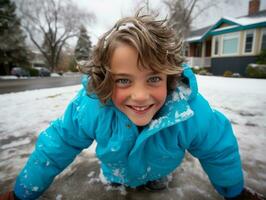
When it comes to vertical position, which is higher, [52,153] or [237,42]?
[237,42]

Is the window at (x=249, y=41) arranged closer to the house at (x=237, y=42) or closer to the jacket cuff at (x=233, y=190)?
the house at (x=237, y=42)

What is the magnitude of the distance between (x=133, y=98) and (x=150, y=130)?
214mm

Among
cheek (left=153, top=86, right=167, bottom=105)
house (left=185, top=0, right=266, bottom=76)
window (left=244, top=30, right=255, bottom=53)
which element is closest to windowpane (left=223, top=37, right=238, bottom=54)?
house (left=185, top=0, right=266, bottom=76)

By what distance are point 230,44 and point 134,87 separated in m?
16.2

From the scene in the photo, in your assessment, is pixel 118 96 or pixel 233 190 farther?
pixel 233 190

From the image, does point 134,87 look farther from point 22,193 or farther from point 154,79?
point 22,193

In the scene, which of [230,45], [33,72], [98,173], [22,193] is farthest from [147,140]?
[33,72]

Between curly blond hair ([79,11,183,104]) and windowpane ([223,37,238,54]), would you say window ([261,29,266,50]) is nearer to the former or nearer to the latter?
windowpane ([223,37,238,54])

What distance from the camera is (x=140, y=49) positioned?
0.99 meters

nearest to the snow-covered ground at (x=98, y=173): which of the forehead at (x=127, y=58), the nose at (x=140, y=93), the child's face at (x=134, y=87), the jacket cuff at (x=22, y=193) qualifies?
the jacket cuff at (x=22, y=193)

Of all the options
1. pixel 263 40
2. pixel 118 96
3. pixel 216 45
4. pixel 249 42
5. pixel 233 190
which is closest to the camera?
pixel 118 96

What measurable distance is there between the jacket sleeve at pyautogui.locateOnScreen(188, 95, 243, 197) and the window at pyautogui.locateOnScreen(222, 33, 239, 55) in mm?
15342

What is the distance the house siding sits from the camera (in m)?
13.7

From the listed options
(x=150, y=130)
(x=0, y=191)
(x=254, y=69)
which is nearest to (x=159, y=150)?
(x=150, y=130)
